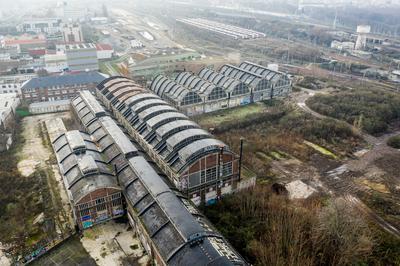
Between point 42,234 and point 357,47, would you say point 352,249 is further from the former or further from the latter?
point 357,47

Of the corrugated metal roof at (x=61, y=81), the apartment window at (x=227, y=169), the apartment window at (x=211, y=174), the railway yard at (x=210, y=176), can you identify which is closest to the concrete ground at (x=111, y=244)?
the railway yard at (x=210, y=176)

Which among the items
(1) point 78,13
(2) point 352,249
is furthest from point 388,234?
(1) point 78,13

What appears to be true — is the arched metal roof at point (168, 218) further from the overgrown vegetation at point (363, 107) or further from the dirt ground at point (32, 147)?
the overgrown vegetation at point (363, 107)

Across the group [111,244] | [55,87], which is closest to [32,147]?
[55,87]

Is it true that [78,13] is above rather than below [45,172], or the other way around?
above

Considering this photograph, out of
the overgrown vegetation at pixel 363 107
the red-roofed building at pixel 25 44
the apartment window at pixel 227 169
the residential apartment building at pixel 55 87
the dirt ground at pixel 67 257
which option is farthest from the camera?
the red-roofed building at pixel 25 44

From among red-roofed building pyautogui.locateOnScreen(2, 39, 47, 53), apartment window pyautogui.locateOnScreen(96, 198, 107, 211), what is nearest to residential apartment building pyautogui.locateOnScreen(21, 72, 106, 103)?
apartment window pyautogui.locateOnScreen(96, 198, 107, 211)
